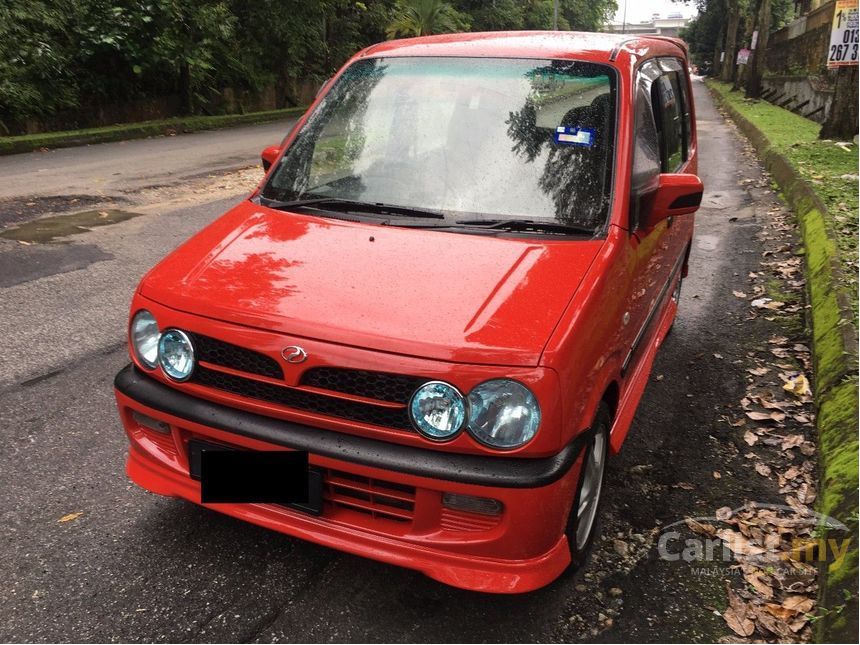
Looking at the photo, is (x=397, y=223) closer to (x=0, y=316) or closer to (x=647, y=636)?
(x=647, y=636)

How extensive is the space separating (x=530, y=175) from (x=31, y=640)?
92.4 inches

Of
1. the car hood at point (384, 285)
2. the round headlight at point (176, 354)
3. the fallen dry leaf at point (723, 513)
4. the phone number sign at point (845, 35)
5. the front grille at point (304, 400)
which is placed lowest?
the fallen dry leaf at point (723, 513)

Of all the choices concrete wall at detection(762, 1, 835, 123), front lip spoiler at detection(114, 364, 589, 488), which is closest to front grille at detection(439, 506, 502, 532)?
front lip spoiler at detection(114, 364, 589, 488)

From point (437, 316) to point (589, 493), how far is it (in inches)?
36.2

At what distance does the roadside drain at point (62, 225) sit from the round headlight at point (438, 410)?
5.85 meters

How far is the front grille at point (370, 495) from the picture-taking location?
2268mm

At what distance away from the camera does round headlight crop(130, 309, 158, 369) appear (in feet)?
8.29

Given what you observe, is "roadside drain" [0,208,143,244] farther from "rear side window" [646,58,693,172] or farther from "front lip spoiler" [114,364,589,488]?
"rear side window" [646,58,693,172]

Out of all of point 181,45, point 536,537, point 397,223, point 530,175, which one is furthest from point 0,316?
point 181,45

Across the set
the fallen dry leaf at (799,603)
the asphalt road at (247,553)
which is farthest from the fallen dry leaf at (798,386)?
the fallen dry leaf at (799,603)

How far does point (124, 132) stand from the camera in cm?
1468

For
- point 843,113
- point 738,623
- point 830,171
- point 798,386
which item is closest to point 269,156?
point 738,623

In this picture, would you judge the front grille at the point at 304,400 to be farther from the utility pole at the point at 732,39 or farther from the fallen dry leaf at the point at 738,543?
the utility pole at the point at 732,39

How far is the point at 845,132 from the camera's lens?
12930mm
